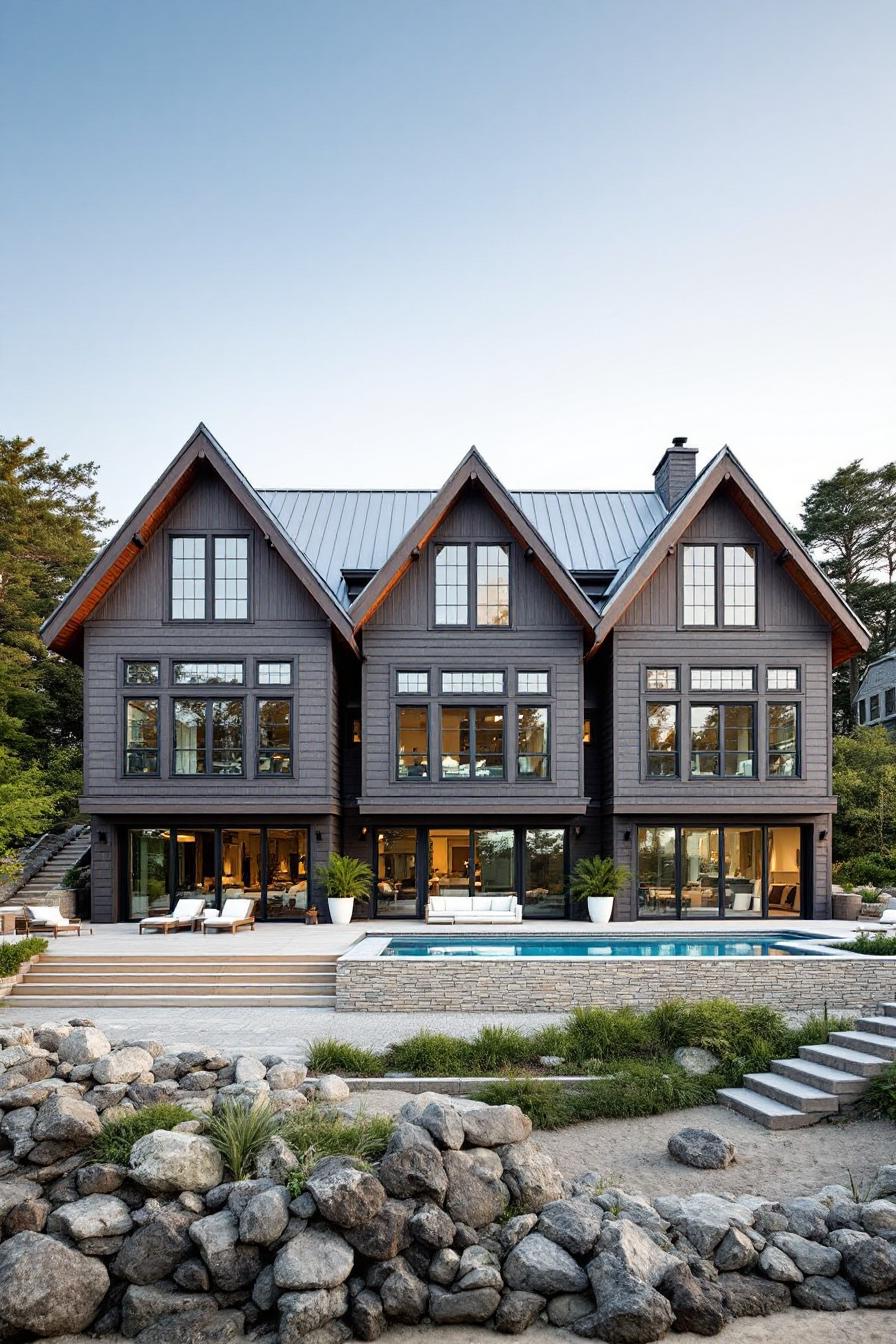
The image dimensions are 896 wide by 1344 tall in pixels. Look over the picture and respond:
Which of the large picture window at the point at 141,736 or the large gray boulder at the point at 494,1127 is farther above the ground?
the large picture window at the point at 141,736

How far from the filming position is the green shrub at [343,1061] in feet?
28.0

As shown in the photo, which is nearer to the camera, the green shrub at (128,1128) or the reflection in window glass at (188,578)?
the green shrub at (128,1128)

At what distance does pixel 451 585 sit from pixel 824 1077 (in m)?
13.4

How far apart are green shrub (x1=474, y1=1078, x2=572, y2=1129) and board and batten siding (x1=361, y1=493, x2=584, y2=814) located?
36.4 feet

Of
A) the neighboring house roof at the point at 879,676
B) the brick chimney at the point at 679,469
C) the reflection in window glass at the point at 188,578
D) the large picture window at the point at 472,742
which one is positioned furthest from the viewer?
the neighboring house roof at the point at 879,676

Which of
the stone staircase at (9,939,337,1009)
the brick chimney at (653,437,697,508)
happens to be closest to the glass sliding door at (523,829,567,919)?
the stone staircase at (9,939,337,1009)

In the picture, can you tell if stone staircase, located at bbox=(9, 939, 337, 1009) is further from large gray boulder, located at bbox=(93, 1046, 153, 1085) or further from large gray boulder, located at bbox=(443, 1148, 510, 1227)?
large gray boulder, located at bbox=(443, 1148, 510, 1227)

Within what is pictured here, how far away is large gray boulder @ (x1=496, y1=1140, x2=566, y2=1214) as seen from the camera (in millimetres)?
5762

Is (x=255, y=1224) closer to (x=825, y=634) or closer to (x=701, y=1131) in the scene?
(x=701, y=1131)

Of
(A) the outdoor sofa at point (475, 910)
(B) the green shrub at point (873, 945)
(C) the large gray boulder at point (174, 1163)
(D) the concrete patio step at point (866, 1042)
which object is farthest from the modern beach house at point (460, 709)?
→ (C) the large gray boulder at point (174, 1163)

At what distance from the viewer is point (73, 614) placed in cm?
1806

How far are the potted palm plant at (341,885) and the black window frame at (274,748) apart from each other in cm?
213

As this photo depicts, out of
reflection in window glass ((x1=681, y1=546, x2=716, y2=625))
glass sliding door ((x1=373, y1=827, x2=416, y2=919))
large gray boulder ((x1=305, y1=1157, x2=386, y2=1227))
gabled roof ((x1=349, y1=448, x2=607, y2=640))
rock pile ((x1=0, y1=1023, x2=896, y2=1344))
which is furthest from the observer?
glass sliding door ((x1=373, y1=827, x2=416, y2=919))

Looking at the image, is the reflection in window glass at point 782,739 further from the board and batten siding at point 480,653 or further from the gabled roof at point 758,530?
the board and batten siding at point 480,653
